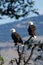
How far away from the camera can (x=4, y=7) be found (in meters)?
16.2

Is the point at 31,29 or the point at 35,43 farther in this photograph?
the point at 31,29

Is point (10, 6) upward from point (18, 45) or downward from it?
upward

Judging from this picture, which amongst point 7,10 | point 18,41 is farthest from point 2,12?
point 18,41

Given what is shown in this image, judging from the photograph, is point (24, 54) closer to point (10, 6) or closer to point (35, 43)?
point (35, 43)

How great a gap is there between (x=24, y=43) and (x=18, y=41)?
1.15m

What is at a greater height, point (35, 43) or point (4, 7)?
point (4, 7)

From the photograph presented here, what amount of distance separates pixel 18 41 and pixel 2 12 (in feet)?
4.73

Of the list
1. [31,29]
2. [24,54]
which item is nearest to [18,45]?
[24,54]

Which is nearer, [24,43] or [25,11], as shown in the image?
[24,43]

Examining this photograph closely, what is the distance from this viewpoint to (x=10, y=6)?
16.2 metres

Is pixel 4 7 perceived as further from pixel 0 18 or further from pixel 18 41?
pixel 18 41

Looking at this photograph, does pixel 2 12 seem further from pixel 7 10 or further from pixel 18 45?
pixel 18 45

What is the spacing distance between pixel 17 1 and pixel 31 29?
1564mm

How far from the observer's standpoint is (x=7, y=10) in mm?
16219
